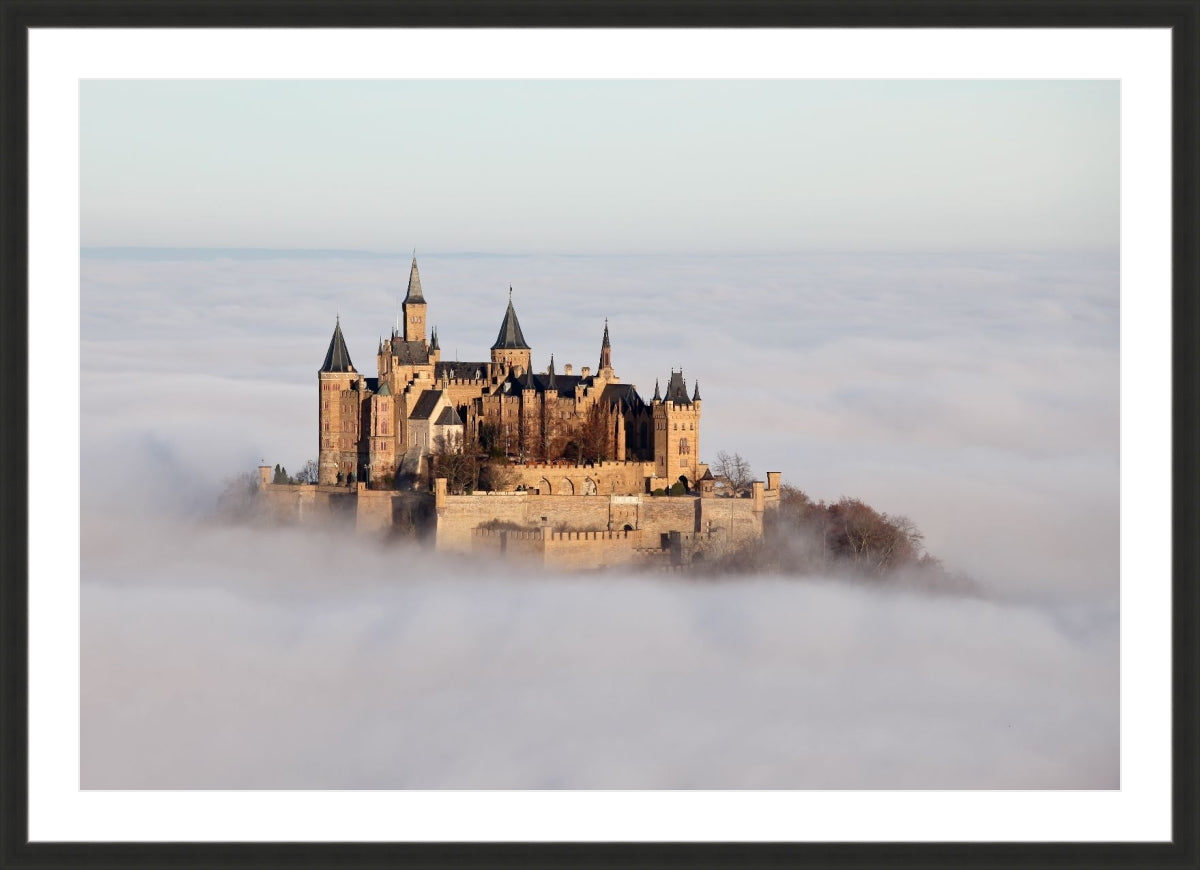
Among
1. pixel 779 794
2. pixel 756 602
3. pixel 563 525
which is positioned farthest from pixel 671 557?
pixel 779 794

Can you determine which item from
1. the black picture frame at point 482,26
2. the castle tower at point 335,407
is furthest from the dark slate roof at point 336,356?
the black picture frame at point 482,26

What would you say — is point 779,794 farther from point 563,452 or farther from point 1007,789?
point 563,452

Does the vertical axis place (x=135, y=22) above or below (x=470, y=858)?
above

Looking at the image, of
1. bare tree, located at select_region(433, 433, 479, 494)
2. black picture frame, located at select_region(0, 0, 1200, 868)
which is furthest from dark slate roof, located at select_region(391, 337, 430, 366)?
black picture frame, located at select_region(0, 0, 1200, 868)

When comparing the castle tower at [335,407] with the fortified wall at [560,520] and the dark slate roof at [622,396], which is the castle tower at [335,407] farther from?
the dark slate roof at [622,396]

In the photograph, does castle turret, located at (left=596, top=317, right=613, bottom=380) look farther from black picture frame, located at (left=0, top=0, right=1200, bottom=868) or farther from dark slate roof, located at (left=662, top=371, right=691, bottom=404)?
black picture frame, located at (left=0, top=0, right=1200, bottom=868)

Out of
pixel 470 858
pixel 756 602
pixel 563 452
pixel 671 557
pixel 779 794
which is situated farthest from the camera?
pixel 563 452
